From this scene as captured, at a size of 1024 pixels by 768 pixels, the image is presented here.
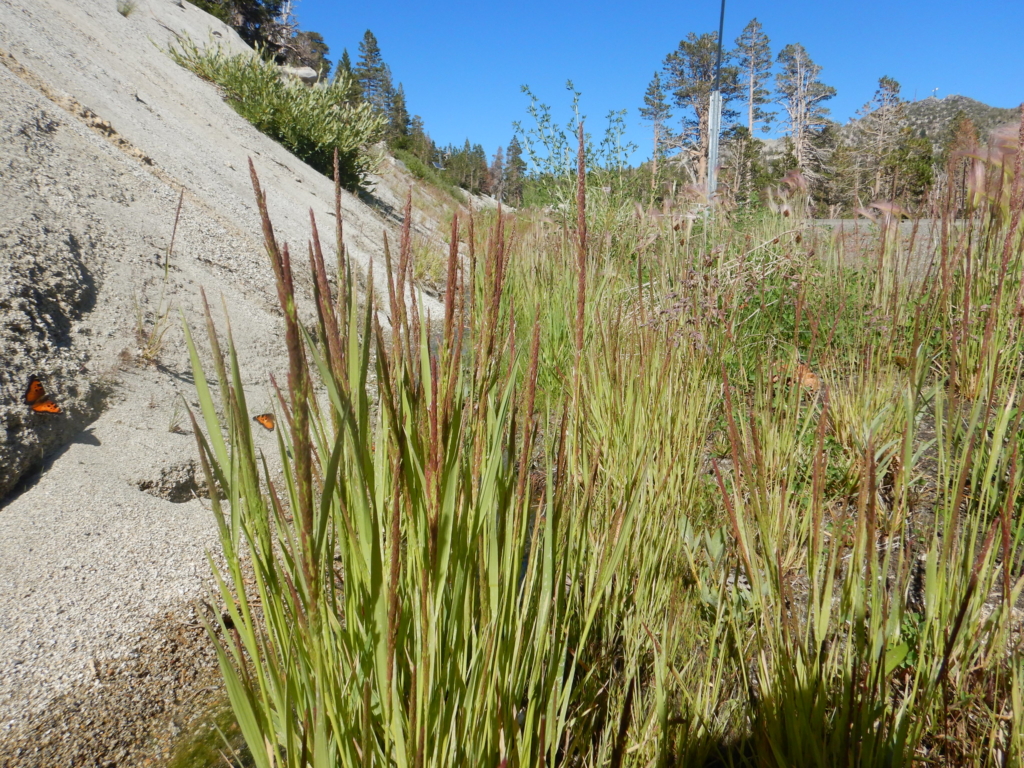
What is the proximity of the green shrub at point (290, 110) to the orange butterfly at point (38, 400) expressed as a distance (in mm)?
6648

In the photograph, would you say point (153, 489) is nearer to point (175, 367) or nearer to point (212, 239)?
point (175, 367)

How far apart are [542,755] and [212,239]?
3.90 metres

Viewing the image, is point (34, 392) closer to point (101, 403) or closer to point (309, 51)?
point (101, 403)

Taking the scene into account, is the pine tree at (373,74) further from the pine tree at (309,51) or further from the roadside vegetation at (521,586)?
the roadside vegetation at (521,586)

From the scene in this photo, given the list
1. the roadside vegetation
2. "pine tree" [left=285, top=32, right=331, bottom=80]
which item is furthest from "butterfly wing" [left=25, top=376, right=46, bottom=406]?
"pine tree" [left=285, top=32, right=331, bottom=80]

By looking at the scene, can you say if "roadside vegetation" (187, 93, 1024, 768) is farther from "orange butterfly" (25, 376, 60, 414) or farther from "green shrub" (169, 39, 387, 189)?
"green shrub" (169, 39, 387, 189)

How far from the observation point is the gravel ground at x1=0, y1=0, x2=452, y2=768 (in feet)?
4.29

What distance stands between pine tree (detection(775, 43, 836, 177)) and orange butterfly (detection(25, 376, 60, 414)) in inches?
1156

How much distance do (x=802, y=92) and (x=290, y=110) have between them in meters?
34.9

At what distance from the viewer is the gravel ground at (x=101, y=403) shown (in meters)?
1.31

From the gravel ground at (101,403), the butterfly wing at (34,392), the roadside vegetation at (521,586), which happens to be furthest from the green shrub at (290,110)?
the roadside vegetation at (521,586)

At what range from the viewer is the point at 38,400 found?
75.9 inches

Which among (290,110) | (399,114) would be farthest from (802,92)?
(290,110)

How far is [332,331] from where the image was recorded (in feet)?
1.53
